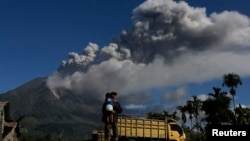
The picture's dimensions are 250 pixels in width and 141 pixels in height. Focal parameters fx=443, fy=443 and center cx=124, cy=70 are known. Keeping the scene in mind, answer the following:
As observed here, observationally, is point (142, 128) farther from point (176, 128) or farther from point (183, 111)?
point (183, 111)

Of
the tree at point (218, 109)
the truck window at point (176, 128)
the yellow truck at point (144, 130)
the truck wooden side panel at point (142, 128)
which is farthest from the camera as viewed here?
the tree at point (218, 109)

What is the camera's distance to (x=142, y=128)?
36625mm

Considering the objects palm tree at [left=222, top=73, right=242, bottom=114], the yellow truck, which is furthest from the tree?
the yellow truck

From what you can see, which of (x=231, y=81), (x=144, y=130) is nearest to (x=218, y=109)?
(x=231, y=81)

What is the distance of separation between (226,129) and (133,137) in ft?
89.2

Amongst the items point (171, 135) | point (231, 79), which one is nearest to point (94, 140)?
point (171, 135)

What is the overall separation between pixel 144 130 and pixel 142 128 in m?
0.23

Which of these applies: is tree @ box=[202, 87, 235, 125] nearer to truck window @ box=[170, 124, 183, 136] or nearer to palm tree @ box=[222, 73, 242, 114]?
palm tree @ box=[222, 73, 242, 114]

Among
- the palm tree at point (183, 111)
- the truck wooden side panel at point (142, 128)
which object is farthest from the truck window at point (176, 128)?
the palm tree at point (183, 111)

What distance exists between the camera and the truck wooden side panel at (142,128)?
118 ft

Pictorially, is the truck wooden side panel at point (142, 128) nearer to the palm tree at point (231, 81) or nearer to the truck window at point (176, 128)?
the truck window at point (176, 128)

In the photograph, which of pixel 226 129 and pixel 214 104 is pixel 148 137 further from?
pixel 214 104

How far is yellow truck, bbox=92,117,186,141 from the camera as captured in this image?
35.8 metres

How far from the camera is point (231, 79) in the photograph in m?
92.6
